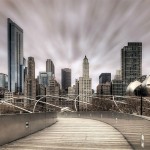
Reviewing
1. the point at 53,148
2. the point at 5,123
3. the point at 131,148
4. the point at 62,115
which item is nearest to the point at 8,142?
the point at 5,123

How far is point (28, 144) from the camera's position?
14016 millimetres

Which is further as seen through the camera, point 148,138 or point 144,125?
point 144,125

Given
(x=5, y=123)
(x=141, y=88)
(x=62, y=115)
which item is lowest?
(x=62, y=115)

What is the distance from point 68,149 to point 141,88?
595cm

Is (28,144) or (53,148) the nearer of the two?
(53,148)

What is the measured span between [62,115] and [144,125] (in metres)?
42.0

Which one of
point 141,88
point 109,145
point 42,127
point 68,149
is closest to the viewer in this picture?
point 68,149

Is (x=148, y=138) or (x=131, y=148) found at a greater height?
(x=148, y=138)

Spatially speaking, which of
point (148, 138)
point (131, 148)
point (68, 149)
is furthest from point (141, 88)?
point (148, 138)

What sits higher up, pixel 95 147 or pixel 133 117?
pixel 133 117

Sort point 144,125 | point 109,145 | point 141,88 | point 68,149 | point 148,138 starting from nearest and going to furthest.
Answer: point 148,138 → point 144,125 → point 68,149 → point 109,145 → point 141,88

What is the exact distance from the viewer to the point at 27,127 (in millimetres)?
17750

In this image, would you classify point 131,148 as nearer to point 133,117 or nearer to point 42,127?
point 133,117

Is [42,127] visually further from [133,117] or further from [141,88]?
[133,117]
